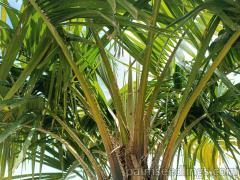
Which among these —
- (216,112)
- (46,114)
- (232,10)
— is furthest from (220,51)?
(46,114)

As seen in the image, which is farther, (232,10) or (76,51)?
(76,51)

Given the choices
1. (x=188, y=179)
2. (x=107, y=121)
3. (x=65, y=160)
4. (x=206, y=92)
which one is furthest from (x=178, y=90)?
(x=65, y=160)

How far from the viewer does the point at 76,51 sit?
3.46 ft

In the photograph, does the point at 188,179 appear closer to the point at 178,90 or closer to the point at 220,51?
the point at 178,90

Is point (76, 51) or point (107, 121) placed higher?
point (76, 51)

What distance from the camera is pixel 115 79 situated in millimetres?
988

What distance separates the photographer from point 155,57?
1.21 meters

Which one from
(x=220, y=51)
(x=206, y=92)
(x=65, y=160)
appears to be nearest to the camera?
(x=220, y=51)

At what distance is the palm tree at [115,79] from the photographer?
0.79 metres

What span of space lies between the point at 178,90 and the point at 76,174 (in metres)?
0.45

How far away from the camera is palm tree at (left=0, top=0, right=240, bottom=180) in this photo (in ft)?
2.60

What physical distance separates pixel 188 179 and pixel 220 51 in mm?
618

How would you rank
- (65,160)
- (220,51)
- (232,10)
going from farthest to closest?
(65,160), (220,51), (232,10)

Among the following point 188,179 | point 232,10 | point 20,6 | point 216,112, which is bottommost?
point 188,179
